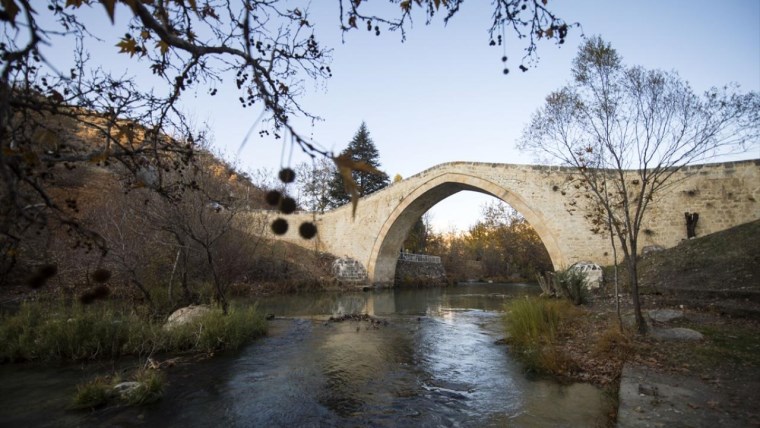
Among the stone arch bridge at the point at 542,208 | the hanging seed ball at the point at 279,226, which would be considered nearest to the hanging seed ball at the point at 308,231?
the hanging seed ball at the point at 279,226

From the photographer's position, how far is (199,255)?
1045 cm

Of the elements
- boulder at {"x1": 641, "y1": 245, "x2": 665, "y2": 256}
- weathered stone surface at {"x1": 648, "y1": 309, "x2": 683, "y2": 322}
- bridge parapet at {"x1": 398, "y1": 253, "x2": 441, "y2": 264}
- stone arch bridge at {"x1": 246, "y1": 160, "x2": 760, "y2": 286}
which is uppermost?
stone arch bridge at {"x1": 246, "y1": 160, "x2": 760, "y2": 286}

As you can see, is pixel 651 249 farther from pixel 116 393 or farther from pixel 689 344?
pixel 116 393

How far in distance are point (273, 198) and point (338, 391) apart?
12.7 ft

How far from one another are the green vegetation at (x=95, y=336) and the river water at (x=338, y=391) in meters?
0.36

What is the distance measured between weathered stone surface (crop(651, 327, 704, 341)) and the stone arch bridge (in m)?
2.19

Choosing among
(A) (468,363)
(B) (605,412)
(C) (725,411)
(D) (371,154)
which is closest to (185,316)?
(A) (468,363)

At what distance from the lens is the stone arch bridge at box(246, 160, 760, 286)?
38.2ft

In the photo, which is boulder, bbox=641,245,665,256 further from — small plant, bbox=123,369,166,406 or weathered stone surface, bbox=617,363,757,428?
small plant, bbox=123,369,166,406

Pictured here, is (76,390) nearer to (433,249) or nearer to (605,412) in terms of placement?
(605,412)

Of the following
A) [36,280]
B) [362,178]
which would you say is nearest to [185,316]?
[36,280]

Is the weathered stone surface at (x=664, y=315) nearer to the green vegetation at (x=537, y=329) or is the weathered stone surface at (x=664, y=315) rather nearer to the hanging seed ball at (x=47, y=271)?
the green vegetation at (x=537, y=329)

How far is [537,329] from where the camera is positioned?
6.24 m

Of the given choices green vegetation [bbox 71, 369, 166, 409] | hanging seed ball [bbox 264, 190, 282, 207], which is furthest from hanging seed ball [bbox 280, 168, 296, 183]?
green vegetation [bbox 71, 369, 166, 409]
